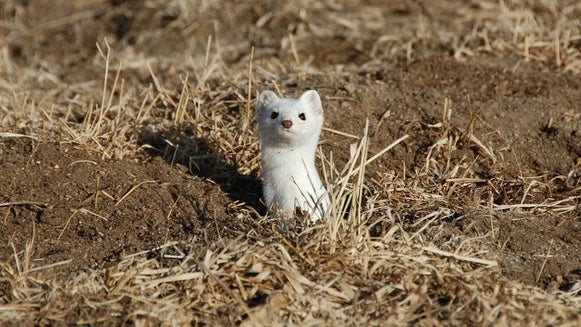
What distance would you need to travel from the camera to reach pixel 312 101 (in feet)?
17.1

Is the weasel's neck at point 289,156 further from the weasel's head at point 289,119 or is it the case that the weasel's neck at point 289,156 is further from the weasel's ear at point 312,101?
the weasel's ear at point 312,101

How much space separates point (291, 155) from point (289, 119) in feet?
0.91

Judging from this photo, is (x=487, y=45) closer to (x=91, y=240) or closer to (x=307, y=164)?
(x=307, y=164)

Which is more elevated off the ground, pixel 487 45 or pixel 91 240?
pixel 487 45

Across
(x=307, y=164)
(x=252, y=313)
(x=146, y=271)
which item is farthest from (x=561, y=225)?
(x=146, y=271)

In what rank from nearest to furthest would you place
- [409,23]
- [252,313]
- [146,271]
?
[252,313]
[146,271]
[409,23]

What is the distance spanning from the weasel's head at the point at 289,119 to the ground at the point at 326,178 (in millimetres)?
200

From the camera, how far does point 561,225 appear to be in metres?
5.30

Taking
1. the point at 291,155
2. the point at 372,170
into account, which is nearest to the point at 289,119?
the point at 291,155

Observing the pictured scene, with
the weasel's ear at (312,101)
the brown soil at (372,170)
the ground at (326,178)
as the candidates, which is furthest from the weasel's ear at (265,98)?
the brown soil at (372,170)

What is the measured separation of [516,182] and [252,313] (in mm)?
2474

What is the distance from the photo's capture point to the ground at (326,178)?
14.1ft

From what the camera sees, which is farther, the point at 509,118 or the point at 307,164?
the point at 509,118

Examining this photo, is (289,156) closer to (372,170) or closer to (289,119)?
(289,119)
